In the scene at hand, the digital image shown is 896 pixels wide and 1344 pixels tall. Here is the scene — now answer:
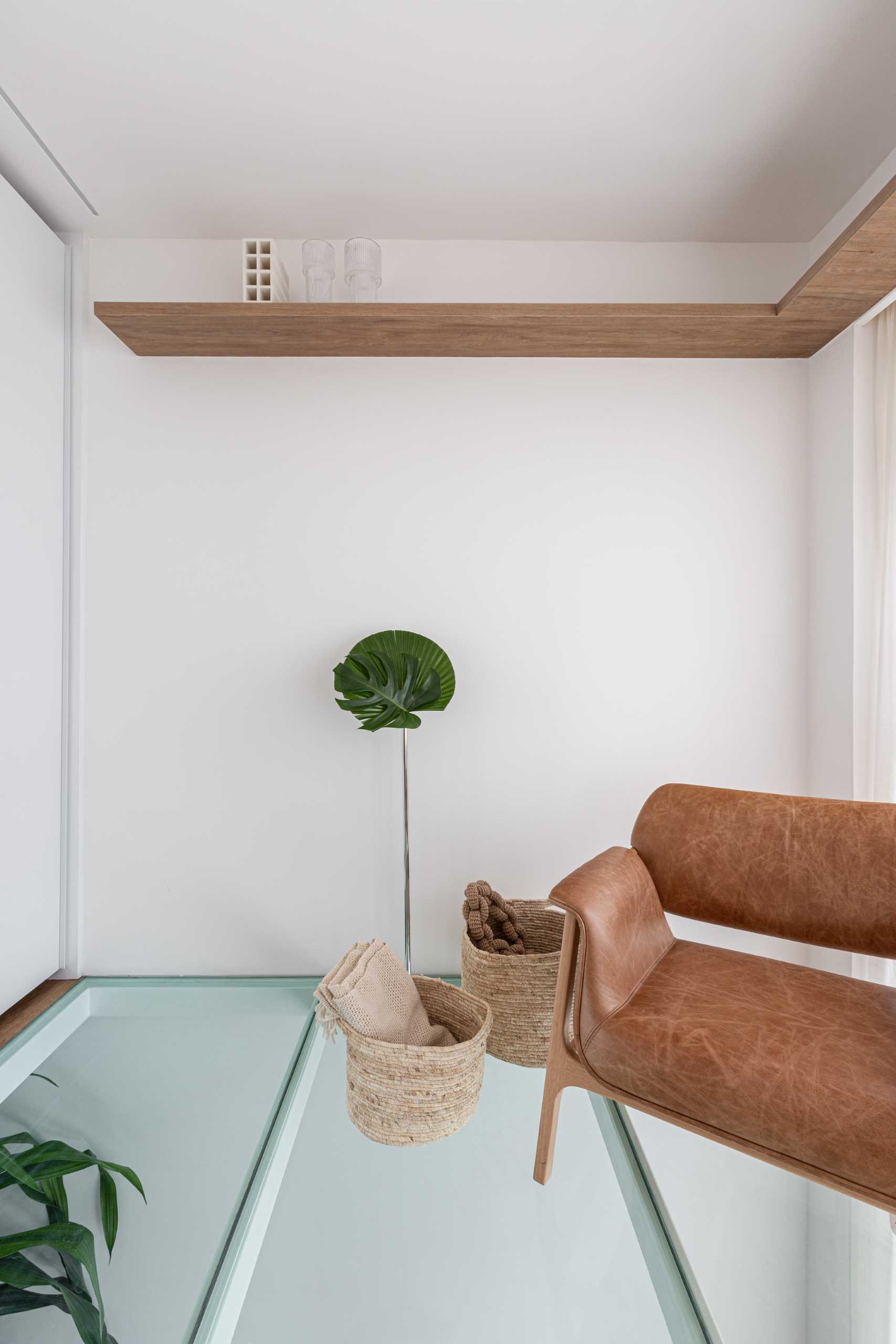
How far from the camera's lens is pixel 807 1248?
1.40 meters

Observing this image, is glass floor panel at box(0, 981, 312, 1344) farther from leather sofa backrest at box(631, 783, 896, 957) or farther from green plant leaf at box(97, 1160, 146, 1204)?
leather sofa backrest at box(631, 783, 896, 957)

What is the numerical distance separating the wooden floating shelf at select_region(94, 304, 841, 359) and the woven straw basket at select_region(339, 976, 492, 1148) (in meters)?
2.03

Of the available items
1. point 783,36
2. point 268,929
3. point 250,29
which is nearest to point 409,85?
point 250,29

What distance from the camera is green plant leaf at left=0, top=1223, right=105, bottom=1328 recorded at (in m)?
1.34

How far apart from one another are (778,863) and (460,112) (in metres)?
2.16

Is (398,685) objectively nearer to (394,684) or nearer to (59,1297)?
Answer: (394,684)

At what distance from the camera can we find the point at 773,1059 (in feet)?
4.20

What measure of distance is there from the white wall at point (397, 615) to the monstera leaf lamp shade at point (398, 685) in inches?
9.3

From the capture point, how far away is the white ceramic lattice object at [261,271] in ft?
7.44

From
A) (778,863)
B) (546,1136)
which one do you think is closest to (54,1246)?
(546,1136)

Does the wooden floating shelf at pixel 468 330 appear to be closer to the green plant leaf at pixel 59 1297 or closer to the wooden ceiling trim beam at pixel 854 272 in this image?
the wooden ceiling trim beam at pixel 854 272

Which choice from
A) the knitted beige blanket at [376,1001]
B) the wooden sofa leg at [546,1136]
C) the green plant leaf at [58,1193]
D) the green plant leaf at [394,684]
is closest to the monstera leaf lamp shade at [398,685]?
the green plant leaf at [394,684]

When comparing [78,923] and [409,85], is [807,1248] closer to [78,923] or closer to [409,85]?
[78,923]

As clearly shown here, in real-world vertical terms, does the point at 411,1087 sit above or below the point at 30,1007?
above
